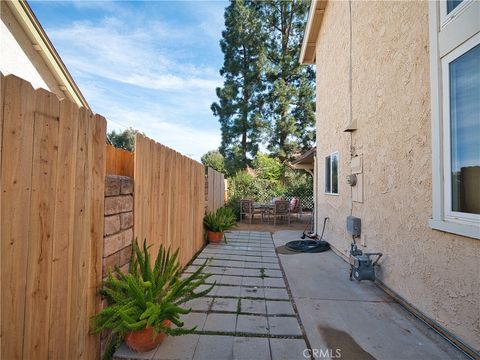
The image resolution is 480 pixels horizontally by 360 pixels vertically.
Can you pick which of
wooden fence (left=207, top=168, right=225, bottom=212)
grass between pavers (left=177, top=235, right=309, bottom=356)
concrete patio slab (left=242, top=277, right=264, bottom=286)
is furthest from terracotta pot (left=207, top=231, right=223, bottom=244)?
concrete patio slab (left=242, top=277, right=264, bottom=286)

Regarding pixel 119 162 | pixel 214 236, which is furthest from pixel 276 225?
pixel 119 162

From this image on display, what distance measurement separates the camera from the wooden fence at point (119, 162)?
2387 mm

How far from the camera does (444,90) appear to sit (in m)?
2.66

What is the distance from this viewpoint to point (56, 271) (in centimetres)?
161

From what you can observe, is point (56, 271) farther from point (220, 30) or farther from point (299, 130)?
point (220, 30)

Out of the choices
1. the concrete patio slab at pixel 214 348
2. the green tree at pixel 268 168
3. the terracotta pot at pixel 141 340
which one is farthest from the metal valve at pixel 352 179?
the green tree at pixel 268 168

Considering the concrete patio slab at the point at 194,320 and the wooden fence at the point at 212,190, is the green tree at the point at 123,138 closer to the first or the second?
the wooden fence at the point at 212,190

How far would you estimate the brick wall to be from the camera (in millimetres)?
2195

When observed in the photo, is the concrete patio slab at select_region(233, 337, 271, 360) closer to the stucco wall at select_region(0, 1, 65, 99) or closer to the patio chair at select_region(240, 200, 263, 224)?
the stucco wall at select_region(0, 1, 65, 99)

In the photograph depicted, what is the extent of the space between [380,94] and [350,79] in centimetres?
146

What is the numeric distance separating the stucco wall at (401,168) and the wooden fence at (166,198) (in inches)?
120

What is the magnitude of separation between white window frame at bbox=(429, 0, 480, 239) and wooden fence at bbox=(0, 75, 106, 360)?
309cm

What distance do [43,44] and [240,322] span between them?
7.27 meters

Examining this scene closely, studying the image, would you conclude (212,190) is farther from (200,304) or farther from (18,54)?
(18,54)
